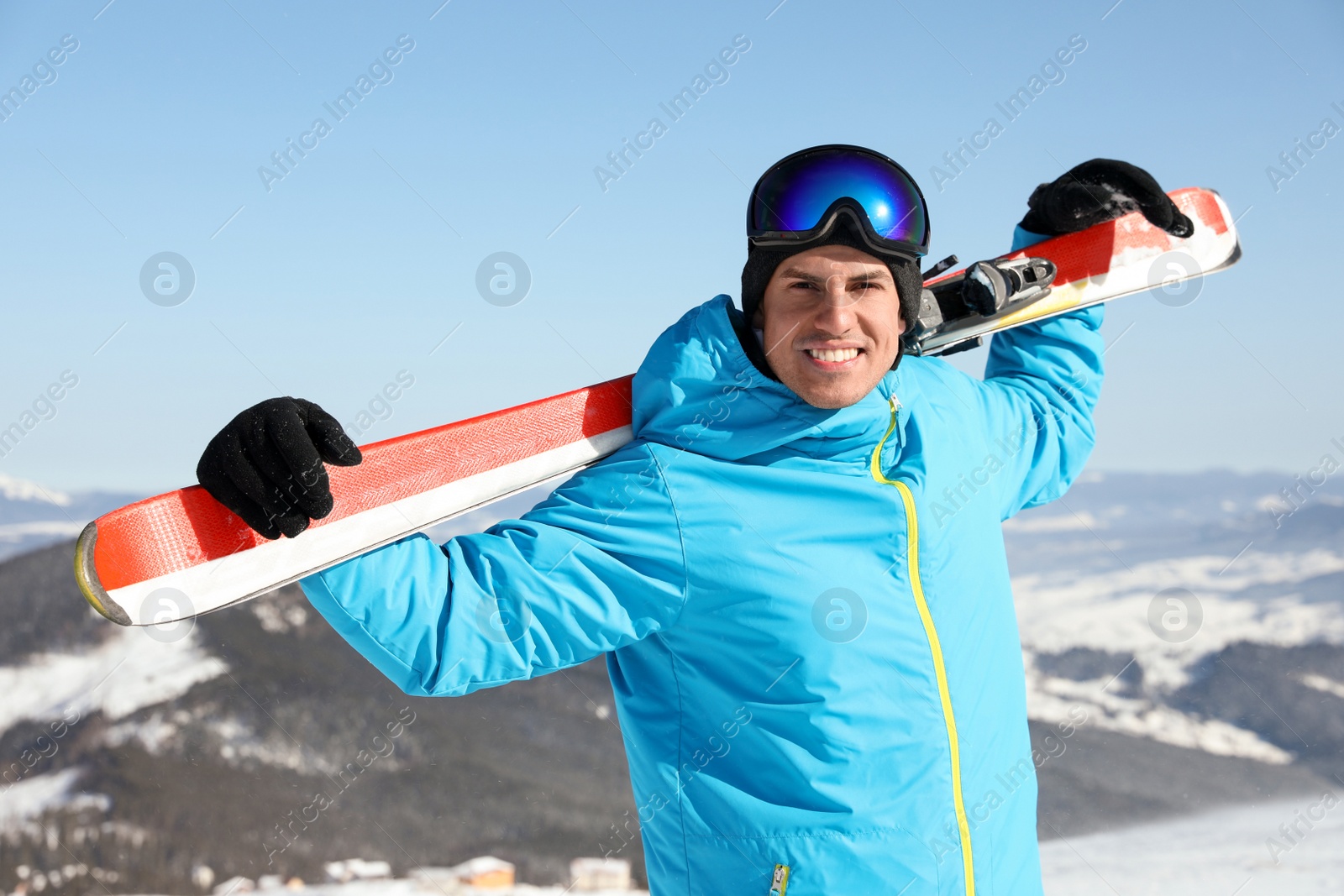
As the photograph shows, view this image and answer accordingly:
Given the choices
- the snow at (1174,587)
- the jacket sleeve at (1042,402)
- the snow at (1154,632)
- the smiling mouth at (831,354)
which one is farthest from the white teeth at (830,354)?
the snow at (1174,587)

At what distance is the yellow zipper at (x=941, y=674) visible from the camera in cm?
179

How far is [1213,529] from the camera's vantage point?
19.1 m

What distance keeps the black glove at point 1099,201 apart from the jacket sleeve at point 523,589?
5.60 feet

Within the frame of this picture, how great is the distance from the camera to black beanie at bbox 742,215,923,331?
6.20 feet

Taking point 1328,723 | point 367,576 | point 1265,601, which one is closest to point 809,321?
point 367,576

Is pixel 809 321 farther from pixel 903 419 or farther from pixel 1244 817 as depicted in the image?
pixel 1244 817

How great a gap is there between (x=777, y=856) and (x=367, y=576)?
3.22 feet

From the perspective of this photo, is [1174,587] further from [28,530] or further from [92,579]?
[28,530]

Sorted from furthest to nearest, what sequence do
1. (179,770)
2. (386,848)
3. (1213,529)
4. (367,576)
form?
(1213,529)
(179,770)
(386,848)
(367,576)

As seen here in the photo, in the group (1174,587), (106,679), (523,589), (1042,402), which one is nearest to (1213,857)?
(1042,402)

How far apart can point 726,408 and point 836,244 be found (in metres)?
0.45

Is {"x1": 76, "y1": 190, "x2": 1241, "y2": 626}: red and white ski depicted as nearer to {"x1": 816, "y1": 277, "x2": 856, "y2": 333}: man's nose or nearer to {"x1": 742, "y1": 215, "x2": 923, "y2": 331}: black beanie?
{"x1": 742, "y1": 215, "x2": 923, "y2": 331}: black beanie

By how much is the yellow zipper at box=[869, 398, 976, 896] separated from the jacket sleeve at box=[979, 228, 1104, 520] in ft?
1.50

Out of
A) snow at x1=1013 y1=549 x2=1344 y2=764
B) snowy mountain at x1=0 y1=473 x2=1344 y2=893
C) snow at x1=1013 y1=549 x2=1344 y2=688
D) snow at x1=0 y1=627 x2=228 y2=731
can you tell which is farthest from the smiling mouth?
snow at x1=1013 y1=549 x2=1344 y2=688
